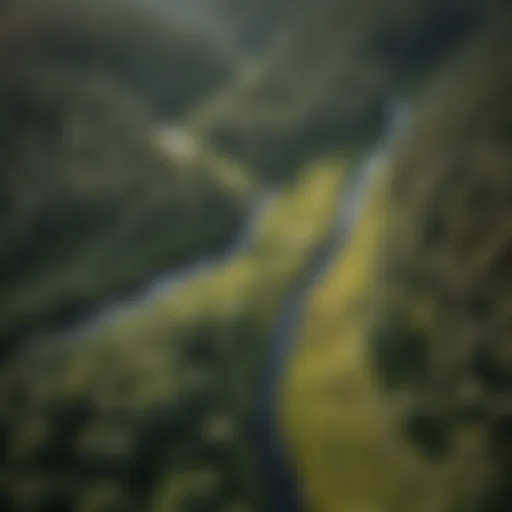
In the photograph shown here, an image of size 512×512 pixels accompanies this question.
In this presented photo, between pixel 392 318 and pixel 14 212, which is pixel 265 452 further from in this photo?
pixel 14 212

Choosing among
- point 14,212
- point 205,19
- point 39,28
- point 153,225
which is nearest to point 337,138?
point 153,225

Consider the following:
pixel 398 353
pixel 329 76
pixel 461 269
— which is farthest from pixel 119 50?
pixel 398 353

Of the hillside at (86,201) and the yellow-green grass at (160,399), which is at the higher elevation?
the hillside at (86,201)

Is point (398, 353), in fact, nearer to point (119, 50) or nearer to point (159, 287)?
point (159, 287)

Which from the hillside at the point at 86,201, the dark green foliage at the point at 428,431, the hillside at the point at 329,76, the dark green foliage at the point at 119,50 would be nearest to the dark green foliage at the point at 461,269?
the dark green foliage at the point at 428,431

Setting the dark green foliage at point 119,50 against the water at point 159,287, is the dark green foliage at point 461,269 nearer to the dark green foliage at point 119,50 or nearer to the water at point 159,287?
the water at point 159,287
